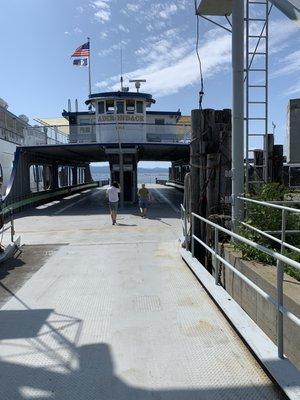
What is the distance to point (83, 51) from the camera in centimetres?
3138

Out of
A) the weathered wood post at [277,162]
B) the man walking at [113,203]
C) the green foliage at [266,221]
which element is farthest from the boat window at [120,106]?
the green foliage at [266,221]

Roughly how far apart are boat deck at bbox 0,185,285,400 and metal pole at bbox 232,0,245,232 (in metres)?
1.56

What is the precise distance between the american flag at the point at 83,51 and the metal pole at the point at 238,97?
2554 cm

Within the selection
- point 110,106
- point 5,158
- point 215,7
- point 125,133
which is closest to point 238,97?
point 215,7

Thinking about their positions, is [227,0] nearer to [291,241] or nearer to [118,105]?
[291,241]

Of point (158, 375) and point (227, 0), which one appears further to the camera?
point (227, 0)

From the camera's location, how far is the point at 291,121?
23.8 feet

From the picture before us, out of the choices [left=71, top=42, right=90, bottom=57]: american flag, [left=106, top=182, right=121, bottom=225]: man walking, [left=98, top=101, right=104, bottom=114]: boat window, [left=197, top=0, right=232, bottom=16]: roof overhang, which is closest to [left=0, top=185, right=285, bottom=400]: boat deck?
[left=197, top=0, right=232, bottom=16]: roof overhang

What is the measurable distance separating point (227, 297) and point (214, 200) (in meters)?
3.59

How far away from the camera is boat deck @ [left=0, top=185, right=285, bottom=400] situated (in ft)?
12.3

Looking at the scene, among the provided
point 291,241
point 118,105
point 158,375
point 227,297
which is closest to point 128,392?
point 158,375

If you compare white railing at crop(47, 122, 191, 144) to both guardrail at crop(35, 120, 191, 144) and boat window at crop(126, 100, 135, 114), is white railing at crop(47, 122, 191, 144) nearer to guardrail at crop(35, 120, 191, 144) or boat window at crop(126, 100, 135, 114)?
guardrail at crop(35, 120, 191, 144)

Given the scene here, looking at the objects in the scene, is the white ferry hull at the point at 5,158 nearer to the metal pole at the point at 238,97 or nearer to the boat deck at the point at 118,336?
the boat deck at the point at 118,336

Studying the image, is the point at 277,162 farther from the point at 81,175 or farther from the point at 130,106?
the point at 81,175
